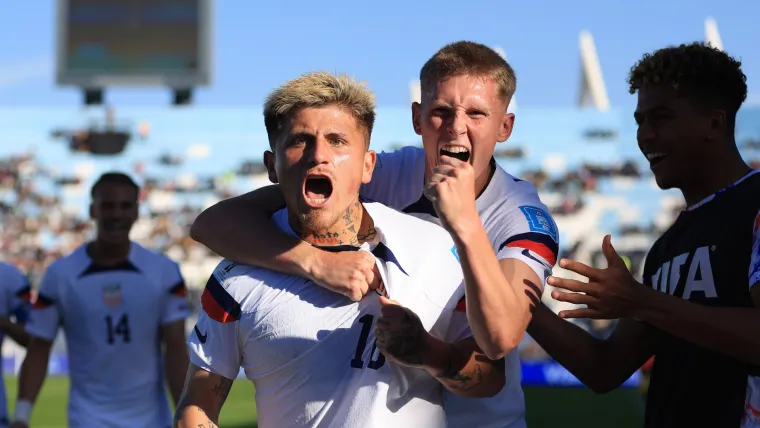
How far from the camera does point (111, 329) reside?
752 cm

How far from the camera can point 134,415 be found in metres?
7.45

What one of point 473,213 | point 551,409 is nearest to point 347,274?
point 473,213

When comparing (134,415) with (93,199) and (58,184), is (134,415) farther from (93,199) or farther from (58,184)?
(58,184)

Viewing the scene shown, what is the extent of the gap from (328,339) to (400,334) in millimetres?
339

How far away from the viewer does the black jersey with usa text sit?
3.67m

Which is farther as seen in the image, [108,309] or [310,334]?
[108,309]

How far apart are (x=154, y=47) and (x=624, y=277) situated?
2505cm

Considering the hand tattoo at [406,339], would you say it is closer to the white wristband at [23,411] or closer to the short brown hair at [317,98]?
the short brown hair at [317,98]

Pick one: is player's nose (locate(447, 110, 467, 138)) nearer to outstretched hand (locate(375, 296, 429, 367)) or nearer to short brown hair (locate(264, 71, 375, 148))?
short brown hair (locate(264, 71, 375, 148))

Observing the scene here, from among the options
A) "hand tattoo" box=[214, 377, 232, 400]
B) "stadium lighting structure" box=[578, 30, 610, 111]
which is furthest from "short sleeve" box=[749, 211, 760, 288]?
"stadium lighting structure" box=[578, 30, 610, 111]

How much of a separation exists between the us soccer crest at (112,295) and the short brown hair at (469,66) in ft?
14.7

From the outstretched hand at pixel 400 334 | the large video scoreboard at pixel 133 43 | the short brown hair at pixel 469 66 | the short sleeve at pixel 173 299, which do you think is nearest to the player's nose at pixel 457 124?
the short brown hair at pixel 469 66

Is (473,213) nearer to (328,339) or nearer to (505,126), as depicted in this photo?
(328,339)

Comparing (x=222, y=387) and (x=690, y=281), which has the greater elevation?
(x=690, y=281)
